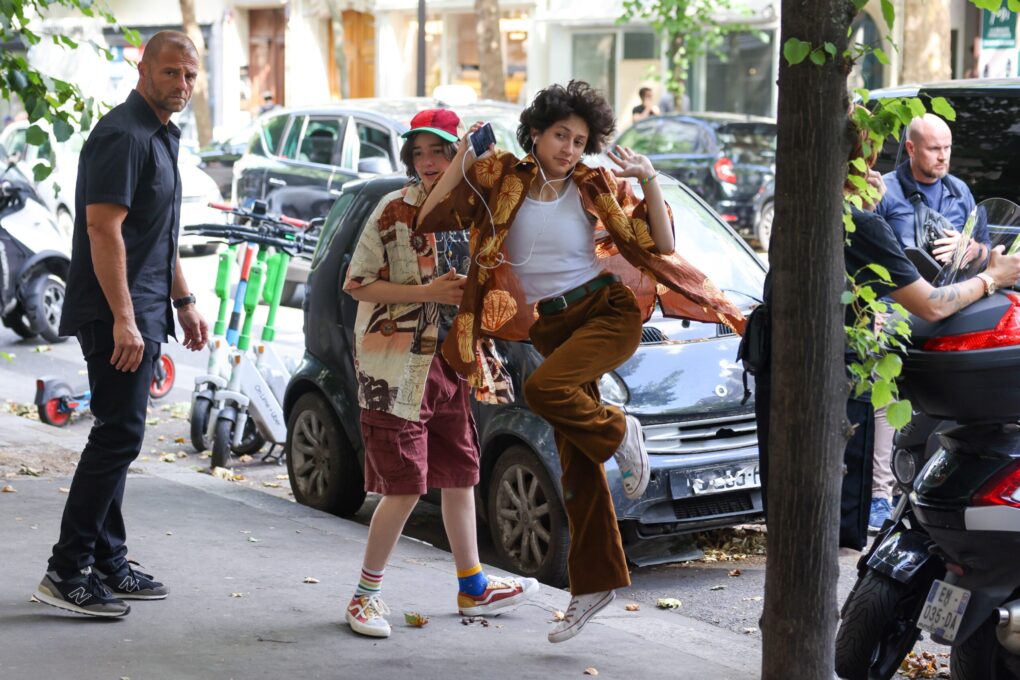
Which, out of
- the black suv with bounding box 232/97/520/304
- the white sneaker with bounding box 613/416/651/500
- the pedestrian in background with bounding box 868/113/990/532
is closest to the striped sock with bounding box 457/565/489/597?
the white sneaker with bounding box 613/416/651/500

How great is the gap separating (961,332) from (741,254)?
11.5 ft

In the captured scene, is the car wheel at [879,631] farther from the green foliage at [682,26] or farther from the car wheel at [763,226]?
the green foliage at [682,26]

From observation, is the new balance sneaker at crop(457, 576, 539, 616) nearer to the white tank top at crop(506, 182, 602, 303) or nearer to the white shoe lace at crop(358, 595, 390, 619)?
the white shoe lace at crop(358, 595, 390, 619)

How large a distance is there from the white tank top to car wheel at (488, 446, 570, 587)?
1.51 meters

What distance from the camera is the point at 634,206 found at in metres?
4.94

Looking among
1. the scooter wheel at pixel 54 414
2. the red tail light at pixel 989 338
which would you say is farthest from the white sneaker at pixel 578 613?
the scooter wheel at pixel 54 414

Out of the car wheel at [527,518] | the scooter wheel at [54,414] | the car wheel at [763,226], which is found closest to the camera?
the car wheel at [527,518]

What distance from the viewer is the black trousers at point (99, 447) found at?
200 inches

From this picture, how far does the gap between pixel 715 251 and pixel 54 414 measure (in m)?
4.74

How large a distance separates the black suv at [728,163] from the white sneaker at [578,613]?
1460 centimetres

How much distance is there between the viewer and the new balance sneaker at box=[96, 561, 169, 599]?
17.5ft

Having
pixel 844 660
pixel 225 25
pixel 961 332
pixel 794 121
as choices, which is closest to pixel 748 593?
pixel 844 660

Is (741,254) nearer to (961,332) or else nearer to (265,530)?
(265,530)

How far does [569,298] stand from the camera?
486cm
